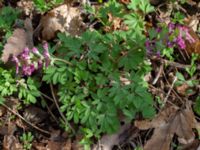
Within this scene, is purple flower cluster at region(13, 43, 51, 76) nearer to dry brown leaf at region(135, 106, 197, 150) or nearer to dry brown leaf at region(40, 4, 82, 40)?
dry brown leaf at region(40, 4, 82, 40)

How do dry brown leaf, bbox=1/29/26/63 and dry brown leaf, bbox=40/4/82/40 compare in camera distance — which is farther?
dry brown leaf, bbox=40/4/82/40

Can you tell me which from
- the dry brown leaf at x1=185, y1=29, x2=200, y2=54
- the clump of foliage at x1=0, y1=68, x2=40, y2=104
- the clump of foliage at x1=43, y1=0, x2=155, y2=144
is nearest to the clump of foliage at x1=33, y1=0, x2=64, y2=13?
the clump of foliage at x1=43, y1=0, x2=155, y2=144

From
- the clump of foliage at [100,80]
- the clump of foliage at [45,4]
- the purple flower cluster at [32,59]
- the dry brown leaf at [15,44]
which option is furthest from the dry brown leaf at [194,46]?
the dry brown leaf at [15,44]

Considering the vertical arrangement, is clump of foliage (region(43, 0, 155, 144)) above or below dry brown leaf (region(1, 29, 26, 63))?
below

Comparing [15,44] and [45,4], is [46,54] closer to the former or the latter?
[15,44]

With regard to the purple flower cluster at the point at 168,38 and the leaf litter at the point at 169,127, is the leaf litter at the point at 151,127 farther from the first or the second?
the purple flower cluster at the point at 168,38

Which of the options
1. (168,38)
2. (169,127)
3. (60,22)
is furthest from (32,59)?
(169,127)
